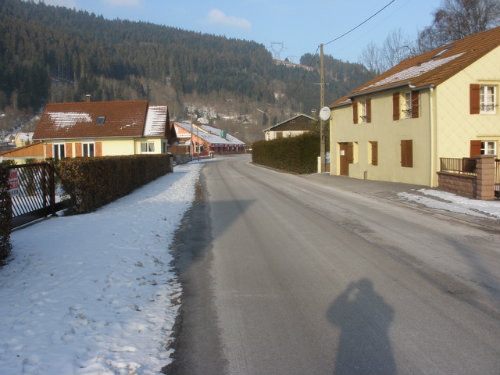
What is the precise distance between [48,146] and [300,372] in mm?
44906

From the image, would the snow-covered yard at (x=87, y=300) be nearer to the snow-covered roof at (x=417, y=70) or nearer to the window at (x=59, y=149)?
the snow-covered roof at (x=417, y=70)

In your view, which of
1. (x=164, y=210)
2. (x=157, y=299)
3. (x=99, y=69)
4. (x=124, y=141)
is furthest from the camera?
(x=99, y=69)

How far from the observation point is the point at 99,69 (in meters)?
153

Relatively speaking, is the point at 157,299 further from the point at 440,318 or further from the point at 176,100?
the point at 176,100

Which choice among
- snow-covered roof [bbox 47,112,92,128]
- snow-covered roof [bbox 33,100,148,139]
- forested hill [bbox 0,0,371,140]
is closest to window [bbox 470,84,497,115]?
snow-covered roof [bbox 33,100,148,139]

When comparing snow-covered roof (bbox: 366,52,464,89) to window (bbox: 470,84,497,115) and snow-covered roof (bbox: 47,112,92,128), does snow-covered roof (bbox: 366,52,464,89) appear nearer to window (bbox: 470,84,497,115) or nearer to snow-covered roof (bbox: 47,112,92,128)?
window (bbox: 470,84,497,115)

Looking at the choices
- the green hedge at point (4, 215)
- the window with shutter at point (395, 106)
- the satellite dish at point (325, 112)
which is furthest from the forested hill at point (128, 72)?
the green hedge at point (4, 215)

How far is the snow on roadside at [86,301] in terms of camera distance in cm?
403

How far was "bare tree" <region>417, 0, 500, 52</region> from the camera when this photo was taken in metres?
38.1

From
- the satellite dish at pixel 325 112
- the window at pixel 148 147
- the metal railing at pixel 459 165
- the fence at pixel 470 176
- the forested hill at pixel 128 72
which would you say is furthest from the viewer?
the forested hill at pixel 128 72

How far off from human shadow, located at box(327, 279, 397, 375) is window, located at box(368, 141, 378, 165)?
66.2ft

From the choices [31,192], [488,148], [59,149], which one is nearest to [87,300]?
[31,192]

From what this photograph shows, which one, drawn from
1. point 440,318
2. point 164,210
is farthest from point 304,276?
point 164,210

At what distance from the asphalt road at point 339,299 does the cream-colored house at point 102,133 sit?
34.1 meters
